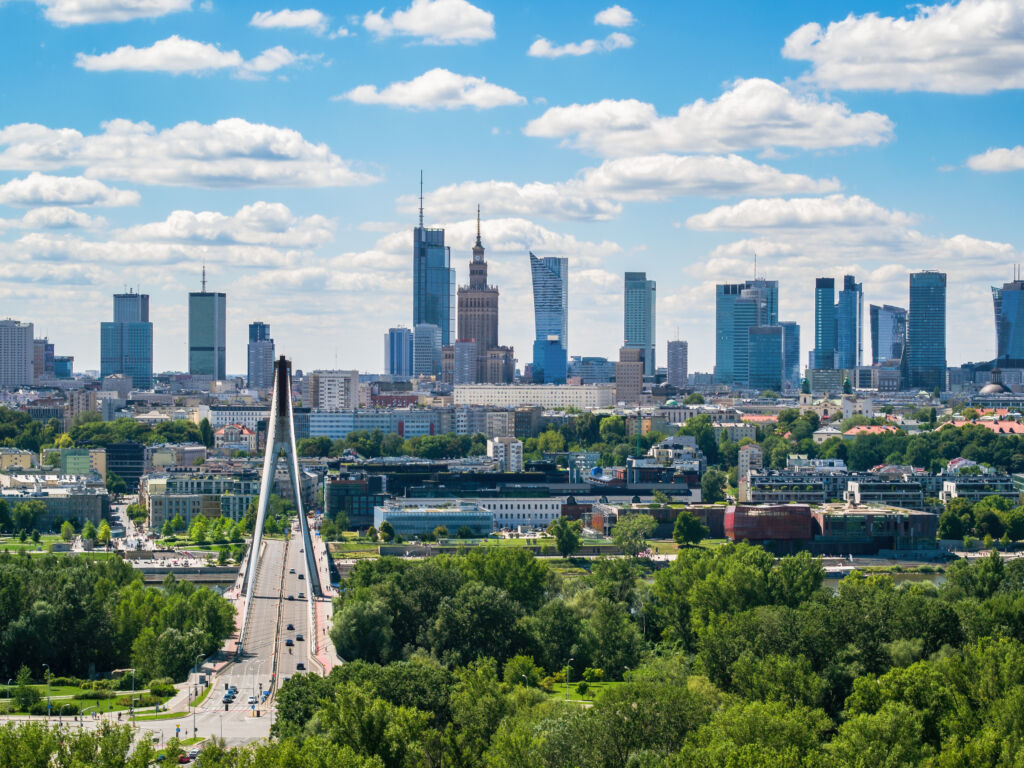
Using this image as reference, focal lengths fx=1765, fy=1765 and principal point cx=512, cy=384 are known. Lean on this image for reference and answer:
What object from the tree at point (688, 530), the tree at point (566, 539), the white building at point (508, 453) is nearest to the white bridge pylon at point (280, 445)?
the tree at point (566, 539)

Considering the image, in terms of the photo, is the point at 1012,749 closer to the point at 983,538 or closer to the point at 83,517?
the point at 983,538

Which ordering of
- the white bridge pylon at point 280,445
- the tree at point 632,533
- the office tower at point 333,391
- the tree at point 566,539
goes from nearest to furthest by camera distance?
the white bridge pylon at point 280,445
the tree at point 566,539
the tree at point 632,533
the office tower at point 333,391

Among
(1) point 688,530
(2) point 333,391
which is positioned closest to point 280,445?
(1) point 688,530

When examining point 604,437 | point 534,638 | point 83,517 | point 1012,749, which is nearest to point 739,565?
point 534,638

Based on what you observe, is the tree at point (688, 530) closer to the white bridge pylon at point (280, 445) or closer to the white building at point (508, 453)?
the white bridge pylon at point (280, 445)

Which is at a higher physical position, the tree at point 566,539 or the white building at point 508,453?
the white building at point 508,453

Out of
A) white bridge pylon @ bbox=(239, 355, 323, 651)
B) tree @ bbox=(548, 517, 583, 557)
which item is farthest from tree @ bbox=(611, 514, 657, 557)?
white bridge pylon @ bbox=(239, 355, 323, 651)

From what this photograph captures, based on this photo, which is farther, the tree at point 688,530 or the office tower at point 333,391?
the office tower at point 333,391
